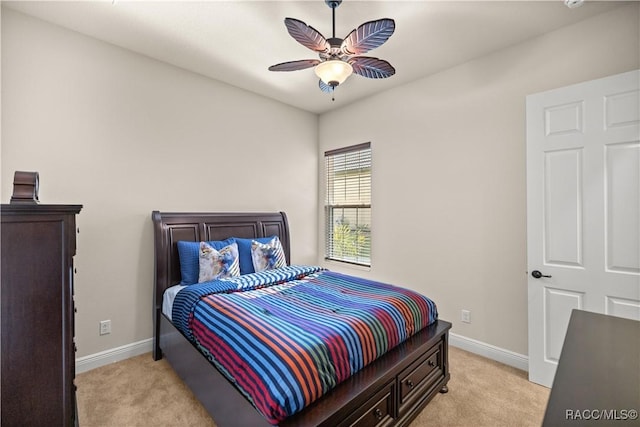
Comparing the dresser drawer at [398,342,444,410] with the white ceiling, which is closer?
the dresser drawer at [398,342,444,410]

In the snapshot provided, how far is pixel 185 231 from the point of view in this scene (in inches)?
117

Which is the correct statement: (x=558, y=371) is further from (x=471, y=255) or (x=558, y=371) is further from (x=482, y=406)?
(x=471, y=255)

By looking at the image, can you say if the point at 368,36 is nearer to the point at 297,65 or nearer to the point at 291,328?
the point at 297,65

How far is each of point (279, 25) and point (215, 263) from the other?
217 cm

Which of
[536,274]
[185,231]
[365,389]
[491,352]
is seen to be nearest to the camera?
[365,389]

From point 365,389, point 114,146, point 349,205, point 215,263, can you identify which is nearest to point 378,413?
point 365,389

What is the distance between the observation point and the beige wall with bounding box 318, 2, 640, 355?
7.70 feet

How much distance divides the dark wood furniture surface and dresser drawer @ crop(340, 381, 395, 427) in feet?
3.21

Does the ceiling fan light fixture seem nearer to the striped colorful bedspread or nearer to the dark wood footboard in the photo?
the striped colorful bedspread

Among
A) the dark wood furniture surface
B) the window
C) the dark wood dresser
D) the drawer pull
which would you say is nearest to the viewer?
the dark wood furniture surface

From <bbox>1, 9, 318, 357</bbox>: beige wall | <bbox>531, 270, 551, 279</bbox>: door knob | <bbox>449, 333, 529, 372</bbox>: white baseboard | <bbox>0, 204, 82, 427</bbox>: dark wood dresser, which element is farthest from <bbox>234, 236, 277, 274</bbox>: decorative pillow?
<bbox>531, 270, 551, 279</bbox>: door knob

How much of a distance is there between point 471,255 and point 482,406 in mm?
1320

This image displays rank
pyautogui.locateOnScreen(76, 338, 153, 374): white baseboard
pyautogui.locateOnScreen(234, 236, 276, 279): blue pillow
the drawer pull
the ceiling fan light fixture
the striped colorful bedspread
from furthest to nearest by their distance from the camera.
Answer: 1. pyautogui.locateOnScreen(234, 236, 276, 279): blue pillow
2. pyautogui.locateOnScreen(76, 338, 153, 374): white baseboard
3. the ceiling fan light fixture
4. the drawer pull
5. the striped colorful bedspread

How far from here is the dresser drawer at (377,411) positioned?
1.46 meters
